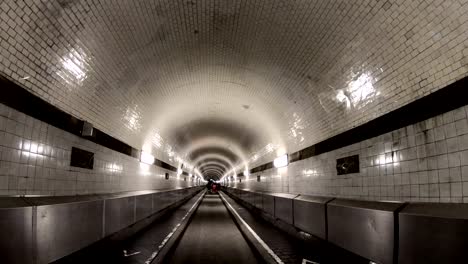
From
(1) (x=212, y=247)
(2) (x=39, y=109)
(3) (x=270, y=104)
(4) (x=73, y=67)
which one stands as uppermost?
(3) (x=270, y=104)

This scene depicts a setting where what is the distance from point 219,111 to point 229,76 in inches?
200

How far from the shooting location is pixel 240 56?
8727 millimetres

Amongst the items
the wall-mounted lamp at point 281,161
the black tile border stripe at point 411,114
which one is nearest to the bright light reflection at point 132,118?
the wall-mounted lamp at point 281,161

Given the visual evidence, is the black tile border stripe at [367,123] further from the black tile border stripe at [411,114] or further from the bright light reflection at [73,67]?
the bright light reflection at [73,67]

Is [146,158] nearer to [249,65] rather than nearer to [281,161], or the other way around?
[281,161]

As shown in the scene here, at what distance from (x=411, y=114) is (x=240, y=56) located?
496cm

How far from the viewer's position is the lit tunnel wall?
13.8ft

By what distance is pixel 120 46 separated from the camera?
651 cm

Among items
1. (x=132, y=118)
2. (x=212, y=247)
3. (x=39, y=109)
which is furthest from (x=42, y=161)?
(x=132, y=118)

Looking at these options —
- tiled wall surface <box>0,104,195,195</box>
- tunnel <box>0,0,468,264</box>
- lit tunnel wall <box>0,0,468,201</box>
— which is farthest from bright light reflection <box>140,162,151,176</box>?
tiled wall surface <box>0,104,195,195</box>

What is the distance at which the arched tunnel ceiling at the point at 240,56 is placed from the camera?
4.26 m

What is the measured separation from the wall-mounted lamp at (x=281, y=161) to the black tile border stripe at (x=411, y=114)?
13.1ft

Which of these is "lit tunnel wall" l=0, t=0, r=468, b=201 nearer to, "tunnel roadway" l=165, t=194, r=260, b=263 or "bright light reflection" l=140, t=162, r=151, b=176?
"bright light reflection" l=140, t=162, r=151, b=176

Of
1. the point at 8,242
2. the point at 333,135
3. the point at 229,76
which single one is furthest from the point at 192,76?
the point at 8,242
